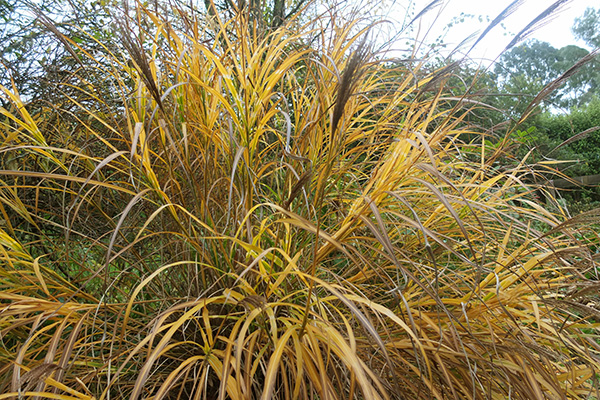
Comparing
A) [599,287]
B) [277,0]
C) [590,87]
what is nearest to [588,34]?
[590,87]

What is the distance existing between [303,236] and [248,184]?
327mm

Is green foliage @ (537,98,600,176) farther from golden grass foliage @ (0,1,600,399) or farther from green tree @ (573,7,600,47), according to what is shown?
green tree @ (573,7,600,47)

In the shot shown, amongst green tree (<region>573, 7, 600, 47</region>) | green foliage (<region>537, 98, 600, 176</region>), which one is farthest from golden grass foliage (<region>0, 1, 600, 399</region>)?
green tree (<region>573, 7, 600, 47</region>)

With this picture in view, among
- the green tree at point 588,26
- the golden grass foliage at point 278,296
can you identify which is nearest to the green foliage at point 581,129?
the golden grass foliage at point 278,296

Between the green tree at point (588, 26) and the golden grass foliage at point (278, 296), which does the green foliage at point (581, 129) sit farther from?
the green tree at point (588, 26)

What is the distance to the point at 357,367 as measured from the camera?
0.75 metres

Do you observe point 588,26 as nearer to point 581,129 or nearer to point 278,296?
point 581,129

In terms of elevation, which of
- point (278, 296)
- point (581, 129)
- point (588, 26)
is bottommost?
point (581, 129)

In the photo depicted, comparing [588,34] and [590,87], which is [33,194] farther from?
[588,34]

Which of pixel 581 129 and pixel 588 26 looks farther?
pixel 588 26

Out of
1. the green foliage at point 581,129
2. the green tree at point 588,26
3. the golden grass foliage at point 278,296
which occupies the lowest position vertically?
the green foliage at point 581,129

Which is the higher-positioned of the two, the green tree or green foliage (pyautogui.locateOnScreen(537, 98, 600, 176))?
the green tree

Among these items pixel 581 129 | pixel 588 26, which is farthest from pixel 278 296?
pixel 588 26

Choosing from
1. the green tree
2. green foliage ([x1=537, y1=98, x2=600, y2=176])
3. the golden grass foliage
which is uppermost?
the green tree
